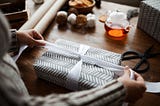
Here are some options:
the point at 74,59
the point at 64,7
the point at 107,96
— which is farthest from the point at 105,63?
the point at 64,7

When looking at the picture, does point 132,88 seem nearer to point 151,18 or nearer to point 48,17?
point 151,18

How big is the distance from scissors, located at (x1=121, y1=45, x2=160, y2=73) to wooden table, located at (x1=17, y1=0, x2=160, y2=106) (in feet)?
0.04

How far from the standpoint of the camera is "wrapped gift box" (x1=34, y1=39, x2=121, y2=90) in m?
0.55

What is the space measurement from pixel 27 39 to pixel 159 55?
403mm

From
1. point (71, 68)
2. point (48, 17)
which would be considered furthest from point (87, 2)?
point (71, 68)

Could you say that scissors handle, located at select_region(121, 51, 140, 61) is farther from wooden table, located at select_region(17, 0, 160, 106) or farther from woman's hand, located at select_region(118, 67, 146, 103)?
woman's hand, located at select_region(118, 67, 146, 103)

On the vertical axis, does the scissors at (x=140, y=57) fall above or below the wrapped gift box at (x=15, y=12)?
below

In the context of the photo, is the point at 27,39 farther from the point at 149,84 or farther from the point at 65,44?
the point at 149,84

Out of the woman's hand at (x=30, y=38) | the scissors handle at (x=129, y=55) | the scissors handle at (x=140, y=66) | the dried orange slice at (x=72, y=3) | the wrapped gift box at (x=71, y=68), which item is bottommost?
the scissors handle at (x=140, y=66)

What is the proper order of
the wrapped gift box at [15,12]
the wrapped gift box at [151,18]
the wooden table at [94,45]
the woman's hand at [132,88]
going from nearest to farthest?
the woman's hand at [132,88] → the wooden table at [94,45] → the wrapped gift box at [151,18] → the wrapped gift box at [15,12]

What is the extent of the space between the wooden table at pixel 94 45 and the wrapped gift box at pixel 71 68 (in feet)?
0.10

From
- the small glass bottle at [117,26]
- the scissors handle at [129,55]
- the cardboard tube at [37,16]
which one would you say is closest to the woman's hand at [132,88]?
the scissors handle at [129,55]

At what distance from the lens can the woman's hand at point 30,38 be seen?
674mm

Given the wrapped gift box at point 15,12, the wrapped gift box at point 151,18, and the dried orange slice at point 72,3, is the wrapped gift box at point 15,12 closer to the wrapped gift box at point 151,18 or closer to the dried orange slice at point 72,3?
the dried orange slice at point 72,3
